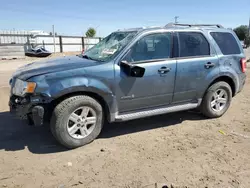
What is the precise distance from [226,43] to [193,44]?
0.93 meters

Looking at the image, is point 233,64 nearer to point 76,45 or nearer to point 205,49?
point 205,49

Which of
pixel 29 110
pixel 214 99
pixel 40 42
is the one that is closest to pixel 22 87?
pixel 29 110

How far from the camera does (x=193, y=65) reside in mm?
4734

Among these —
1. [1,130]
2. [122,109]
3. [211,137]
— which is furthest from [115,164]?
[1,130]

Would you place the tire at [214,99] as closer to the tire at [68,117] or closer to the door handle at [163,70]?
the door handle at [163,70]

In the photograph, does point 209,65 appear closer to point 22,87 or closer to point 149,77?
point 149,77

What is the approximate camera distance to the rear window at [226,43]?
17.0 feet

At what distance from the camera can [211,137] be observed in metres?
4.46

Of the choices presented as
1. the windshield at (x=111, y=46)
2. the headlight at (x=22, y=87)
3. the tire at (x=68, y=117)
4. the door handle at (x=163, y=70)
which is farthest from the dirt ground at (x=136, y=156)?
the windshield at (x=111, y=46)

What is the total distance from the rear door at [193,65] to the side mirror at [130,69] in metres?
0.84

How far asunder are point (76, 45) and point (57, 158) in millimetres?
34822

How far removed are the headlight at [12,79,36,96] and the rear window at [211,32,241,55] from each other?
363 cm

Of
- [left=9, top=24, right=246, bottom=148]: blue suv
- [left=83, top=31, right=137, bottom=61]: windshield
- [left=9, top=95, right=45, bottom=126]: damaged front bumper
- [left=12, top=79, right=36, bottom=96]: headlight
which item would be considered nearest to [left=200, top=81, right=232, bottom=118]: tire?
[left=9, top=24, right=246, bottom=148]: blue suv

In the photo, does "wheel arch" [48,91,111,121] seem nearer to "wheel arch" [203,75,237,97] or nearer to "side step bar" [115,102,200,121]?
"side step bar" [115,102,200,121]
